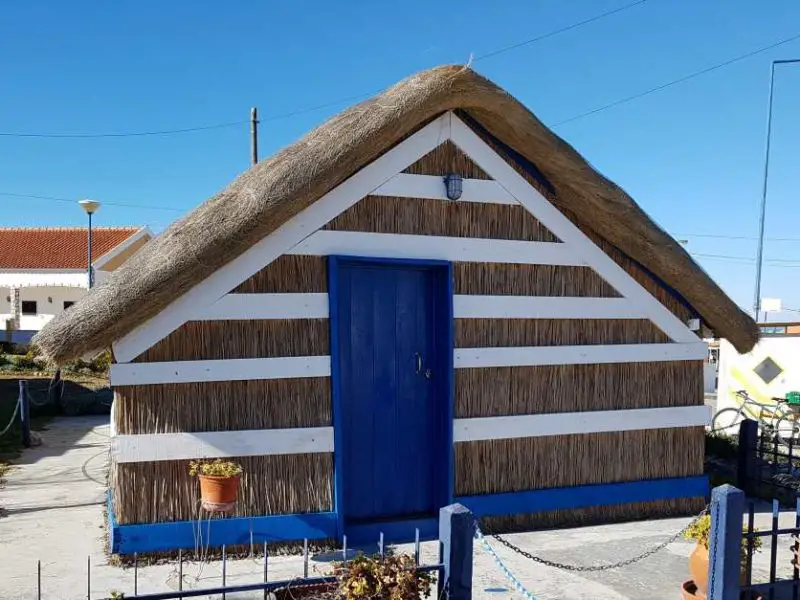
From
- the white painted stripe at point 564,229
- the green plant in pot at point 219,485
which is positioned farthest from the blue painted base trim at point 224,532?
the white painted stripe at point 564,229

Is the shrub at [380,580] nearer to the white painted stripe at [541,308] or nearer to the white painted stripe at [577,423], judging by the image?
the white painted stripe at [577,423]

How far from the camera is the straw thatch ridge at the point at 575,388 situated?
253 inches

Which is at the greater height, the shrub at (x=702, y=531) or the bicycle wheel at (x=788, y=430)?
the shrub at (x=702, y=531)

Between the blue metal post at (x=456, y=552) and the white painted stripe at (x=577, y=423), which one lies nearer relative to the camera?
the blue metal post at (x=456, y=552)

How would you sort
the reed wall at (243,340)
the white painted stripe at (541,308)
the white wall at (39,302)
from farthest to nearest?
1. the white wall at (39,302)
2. the white painted stripe at (541,308)
3. the reed wall at (243,340)

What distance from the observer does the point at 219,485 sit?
522cm

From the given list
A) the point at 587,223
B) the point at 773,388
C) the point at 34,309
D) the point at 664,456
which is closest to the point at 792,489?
the point at 664,456

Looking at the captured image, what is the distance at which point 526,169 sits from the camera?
261 inches

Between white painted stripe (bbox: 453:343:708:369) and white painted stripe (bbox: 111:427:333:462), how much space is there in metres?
1.47

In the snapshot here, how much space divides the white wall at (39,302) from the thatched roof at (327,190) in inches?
1169

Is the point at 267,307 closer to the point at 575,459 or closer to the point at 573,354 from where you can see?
the point at 573,354

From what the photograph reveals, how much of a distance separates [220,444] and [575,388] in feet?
11.2

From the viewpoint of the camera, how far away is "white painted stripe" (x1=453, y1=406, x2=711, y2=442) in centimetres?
637

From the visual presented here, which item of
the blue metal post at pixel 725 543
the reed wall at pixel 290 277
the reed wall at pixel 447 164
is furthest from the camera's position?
the reed wall at pixel 447 164
